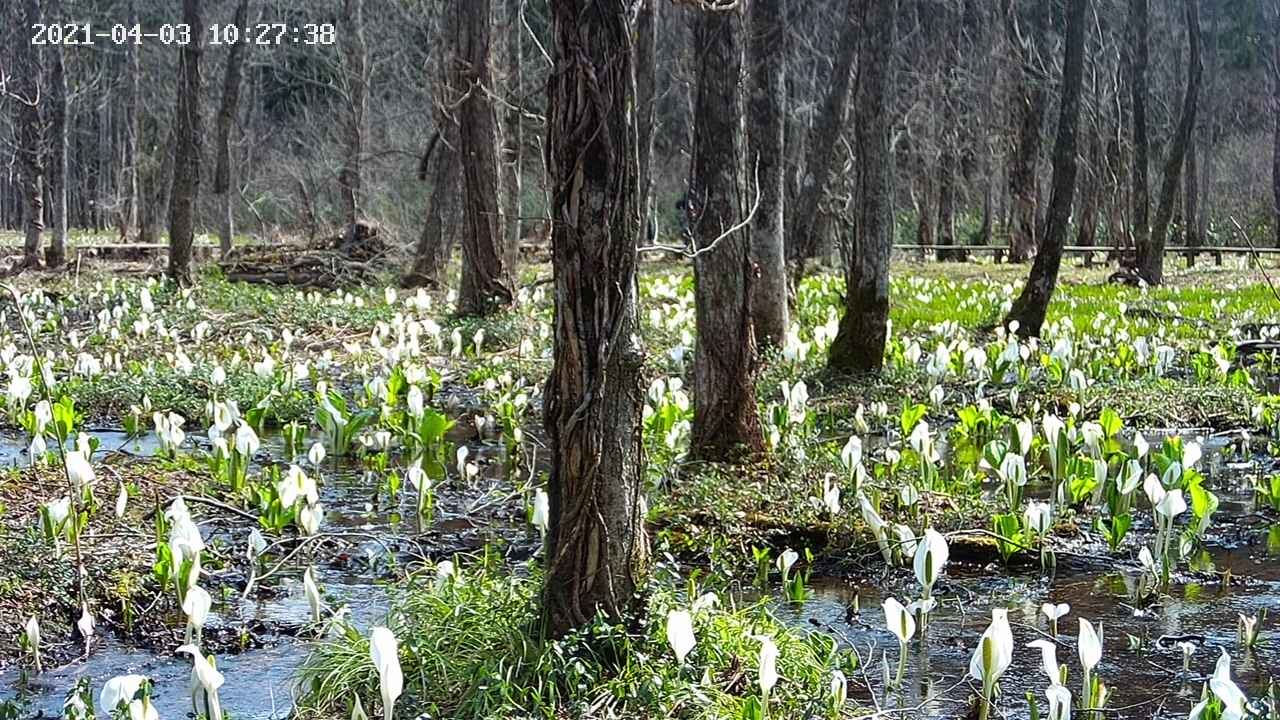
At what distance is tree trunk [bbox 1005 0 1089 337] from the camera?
1198 centimetres

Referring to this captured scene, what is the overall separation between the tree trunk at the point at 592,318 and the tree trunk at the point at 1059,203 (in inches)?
345

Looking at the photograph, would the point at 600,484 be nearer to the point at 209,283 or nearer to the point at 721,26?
the point at 721,26

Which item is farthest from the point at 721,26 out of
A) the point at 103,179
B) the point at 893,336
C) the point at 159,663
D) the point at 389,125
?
the point at 103,179

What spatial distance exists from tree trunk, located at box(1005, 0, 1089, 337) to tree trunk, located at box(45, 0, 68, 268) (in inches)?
551

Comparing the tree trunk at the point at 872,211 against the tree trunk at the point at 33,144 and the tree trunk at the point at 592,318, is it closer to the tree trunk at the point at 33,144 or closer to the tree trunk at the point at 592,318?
the tree trunk at the point at 592,318

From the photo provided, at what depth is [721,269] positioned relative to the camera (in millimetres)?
6355

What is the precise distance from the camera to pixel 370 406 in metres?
8.75

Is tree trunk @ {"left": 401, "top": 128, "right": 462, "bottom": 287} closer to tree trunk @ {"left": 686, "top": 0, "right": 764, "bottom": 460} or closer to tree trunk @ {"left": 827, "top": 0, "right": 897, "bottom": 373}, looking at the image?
tree trunk @ {"left": 827, "top": 0, "right": 897, "bottom": 373}

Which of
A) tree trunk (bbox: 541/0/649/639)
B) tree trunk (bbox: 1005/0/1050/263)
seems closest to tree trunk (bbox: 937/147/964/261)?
tree trunk (bbox: 1005/0/1050/263)

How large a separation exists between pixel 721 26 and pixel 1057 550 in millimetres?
2989

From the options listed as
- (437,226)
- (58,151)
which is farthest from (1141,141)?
(58,151)

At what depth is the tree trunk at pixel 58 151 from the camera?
63.6 feet

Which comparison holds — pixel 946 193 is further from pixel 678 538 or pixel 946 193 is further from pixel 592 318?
pixel 592 318

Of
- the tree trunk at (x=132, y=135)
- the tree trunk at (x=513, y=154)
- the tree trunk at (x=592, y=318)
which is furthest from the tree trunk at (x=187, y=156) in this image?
the tree trunk at (x=592, y=318)
